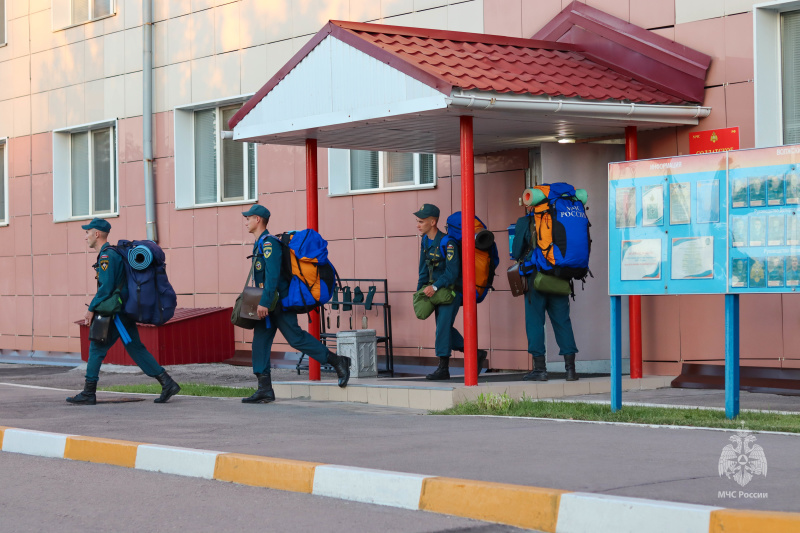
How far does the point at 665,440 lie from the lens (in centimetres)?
753

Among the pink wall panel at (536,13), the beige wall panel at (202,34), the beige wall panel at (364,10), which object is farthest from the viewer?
the beige wall panel at (202,34)

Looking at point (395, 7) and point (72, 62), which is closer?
point (395, 7)

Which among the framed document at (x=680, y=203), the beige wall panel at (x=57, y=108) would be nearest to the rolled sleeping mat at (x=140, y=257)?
the framed document at (x=680, y=203)

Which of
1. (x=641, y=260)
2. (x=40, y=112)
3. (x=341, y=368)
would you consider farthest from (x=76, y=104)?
(x=641, y=260)

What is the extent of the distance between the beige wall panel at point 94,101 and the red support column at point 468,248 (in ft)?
34.5

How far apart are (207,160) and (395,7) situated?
454 cm

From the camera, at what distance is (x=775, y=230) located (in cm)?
823

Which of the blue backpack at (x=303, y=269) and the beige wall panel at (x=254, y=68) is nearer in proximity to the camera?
the blue backpack at (x=303, y=269)

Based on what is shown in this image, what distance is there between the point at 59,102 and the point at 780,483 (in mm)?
16777

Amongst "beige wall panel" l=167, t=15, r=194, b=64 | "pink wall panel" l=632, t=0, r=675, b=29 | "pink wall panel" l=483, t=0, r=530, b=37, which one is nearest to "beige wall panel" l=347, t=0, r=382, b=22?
"pink wall panel" l=483, t=0, r=530, b=37

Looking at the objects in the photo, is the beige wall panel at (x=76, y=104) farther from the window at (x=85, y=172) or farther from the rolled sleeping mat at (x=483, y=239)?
the rolled sleeping mat at (x=483, y=239)

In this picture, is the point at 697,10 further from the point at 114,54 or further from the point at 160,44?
the point at 114,54

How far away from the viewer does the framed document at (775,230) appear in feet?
26.9

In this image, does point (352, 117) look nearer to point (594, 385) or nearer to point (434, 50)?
point (434, 50)
